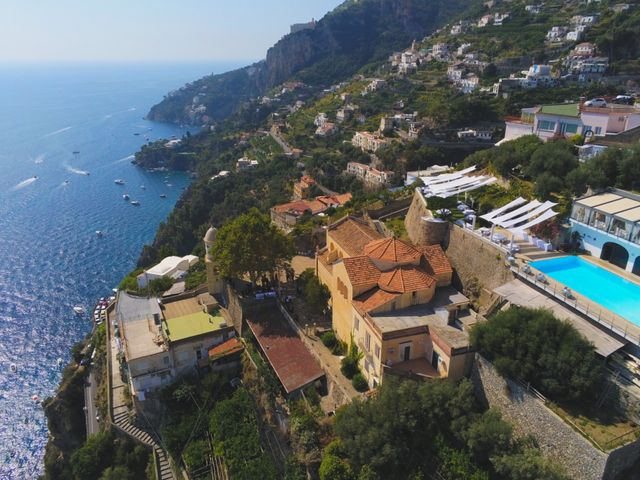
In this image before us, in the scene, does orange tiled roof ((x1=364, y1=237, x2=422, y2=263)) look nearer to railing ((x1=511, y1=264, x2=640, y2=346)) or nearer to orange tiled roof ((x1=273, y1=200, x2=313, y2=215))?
railing ((x1=511, y1=264, x2=640, y2=346))

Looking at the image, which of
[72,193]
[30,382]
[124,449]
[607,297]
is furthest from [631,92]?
[72,193]

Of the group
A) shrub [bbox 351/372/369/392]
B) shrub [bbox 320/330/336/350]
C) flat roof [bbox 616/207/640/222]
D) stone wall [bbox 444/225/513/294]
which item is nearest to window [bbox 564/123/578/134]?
flat roof [bbox 616/207/640/222]

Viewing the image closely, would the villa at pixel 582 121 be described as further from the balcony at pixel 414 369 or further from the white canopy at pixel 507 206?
the balcony at pixel 414 369

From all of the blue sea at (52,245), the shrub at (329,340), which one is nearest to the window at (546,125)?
the shrub at (329,340)

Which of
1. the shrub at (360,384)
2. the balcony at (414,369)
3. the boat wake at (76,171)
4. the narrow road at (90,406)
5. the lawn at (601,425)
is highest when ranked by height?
the lawn at (601,425)

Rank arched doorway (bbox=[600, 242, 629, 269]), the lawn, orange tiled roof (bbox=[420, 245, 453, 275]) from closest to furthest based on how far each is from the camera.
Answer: the lawn → arched doorway (bbox=[600, 242, 629, 269]) → orange tiled roof (bbox=[420, 245, 453, 275])

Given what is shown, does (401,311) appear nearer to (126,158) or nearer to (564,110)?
(564,110)
